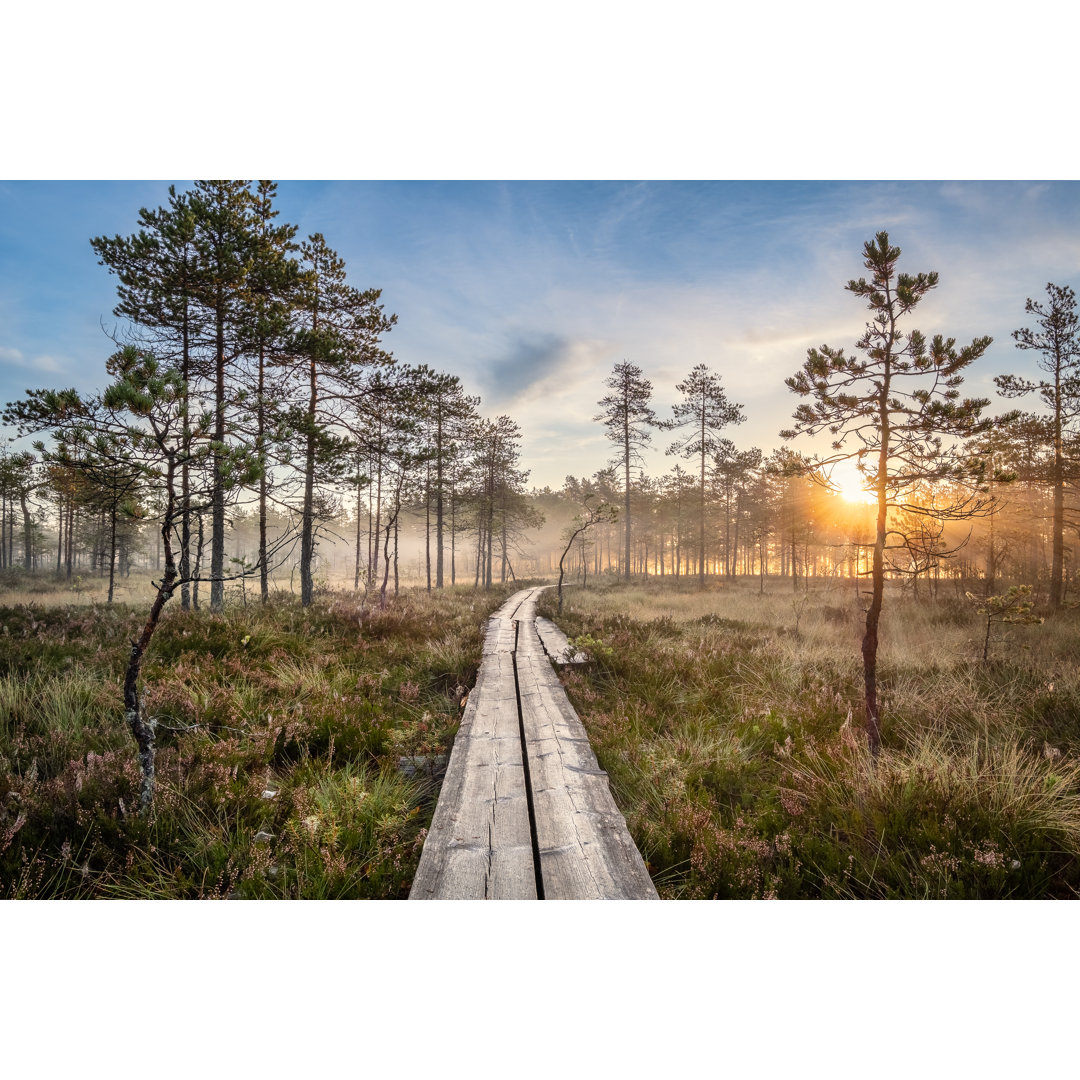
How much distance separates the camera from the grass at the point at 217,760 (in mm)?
2494

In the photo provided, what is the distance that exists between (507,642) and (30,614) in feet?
27.2

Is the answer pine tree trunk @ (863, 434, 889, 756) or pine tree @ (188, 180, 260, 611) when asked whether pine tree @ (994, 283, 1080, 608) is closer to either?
pine tree trunk @ (863, 434, 889, 756)

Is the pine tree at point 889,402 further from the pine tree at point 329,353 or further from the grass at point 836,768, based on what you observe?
the pine tree at point 329,353

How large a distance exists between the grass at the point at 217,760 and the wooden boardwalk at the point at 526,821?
0.32 metres

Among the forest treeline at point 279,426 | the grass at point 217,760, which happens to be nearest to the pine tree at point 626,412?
the forest treeline at point 279,426

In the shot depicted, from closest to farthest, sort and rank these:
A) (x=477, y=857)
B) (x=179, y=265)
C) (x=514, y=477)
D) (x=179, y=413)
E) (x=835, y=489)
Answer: (x=477, y=857), (x=179, y=413), (x=835, y=489), (x=179, y=265), (x=514, y=477)

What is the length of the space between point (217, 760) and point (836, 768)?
17.5 feet

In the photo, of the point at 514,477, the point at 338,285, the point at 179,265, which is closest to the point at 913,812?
the point at 179,265

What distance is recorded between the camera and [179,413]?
119 inches

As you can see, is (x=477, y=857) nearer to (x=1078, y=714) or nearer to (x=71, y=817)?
(x=71, y=817)

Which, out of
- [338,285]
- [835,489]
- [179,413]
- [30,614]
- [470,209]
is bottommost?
[30,614]

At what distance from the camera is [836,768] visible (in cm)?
390

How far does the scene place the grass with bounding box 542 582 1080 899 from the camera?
2645mm

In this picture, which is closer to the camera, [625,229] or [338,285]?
[625,229]
